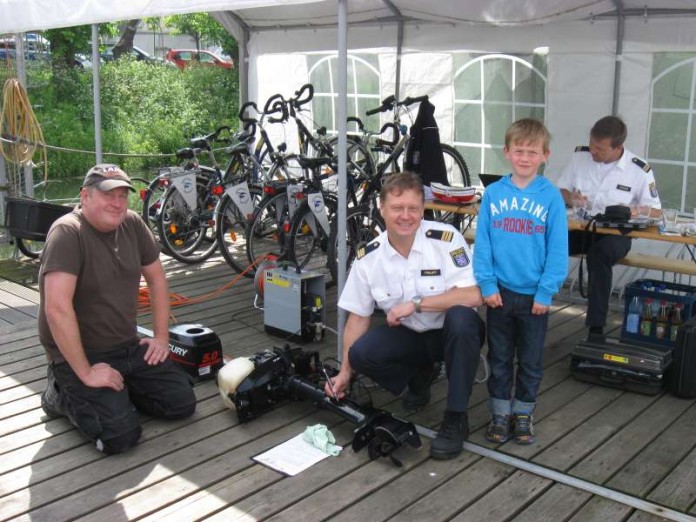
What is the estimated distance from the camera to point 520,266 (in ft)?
10.5

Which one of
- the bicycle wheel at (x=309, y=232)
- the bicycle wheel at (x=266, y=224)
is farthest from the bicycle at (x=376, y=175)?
the bicycle wheel at (x=266, y=224)

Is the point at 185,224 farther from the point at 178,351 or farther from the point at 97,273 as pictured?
the point at 97,273

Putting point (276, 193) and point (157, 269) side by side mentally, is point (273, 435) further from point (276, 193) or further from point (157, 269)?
point (276, 193)

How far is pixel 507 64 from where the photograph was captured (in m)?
5.72

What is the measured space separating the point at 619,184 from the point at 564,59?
121cm

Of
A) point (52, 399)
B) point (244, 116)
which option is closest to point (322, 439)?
point (52, 399)

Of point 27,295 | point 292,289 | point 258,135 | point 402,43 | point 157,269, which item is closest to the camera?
point 157,269

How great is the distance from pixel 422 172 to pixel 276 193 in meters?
1.02

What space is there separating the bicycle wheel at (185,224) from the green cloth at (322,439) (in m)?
3.17

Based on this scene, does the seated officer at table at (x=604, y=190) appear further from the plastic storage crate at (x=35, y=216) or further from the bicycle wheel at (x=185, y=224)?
the plastic storage crate at (x=35, y=216)

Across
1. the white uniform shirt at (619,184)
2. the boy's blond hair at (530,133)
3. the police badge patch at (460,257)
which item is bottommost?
the police badge patch at (460,257)

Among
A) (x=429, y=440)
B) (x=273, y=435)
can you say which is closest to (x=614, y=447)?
(x=429, y=440)

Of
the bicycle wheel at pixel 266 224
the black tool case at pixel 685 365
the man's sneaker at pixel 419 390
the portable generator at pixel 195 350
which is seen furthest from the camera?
the bicycle wheel at pixel 266 224

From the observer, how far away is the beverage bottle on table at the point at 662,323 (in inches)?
172
